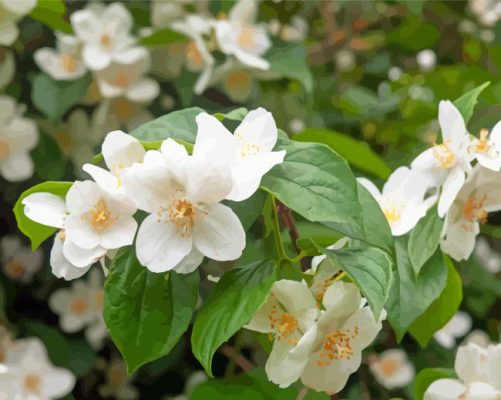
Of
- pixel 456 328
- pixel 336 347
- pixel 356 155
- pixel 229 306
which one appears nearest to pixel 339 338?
pixel 336 347

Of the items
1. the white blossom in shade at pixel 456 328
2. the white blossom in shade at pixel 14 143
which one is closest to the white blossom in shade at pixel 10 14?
the white blossom in shade at pixel 14 143

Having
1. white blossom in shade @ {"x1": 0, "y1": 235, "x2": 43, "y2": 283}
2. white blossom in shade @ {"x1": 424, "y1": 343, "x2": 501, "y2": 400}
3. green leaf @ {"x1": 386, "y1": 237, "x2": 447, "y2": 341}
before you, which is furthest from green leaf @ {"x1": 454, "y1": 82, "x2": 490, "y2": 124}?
white blossom in shade @ {"x1": 0, "y1": 235, "x2": 43, "y2": 283}

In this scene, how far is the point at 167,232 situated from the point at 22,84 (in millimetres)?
915

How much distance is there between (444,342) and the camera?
1459mm

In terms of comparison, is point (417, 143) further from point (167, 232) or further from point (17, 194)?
point (167, 232)

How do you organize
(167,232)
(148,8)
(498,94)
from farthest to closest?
(148,8), (498,94), (167,232)

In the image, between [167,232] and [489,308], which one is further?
[489,308]

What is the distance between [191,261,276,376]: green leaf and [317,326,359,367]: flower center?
87 mm

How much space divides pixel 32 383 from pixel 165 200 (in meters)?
0.76

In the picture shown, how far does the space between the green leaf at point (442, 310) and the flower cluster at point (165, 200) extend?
0.31 m

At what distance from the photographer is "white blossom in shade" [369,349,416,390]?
167 cm

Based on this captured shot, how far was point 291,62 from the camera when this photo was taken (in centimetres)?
133

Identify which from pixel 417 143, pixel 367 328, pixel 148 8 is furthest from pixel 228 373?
pixel 148 8

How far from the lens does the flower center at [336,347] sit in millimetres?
650
